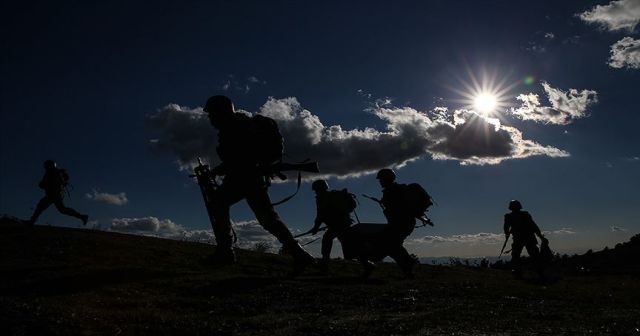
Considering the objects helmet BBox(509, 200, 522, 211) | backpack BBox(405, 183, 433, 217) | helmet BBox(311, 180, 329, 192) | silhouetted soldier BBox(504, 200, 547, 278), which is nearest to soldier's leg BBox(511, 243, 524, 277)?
silhouetted soldier BBox(504, 200, 547, 278)

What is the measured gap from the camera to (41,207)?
49.1ft

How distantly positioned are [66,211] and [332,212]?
Answer: 866 centimetres

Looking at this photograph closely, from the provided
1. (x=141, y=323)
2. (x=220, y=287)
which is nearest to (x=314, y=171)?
(x=220, y=287)

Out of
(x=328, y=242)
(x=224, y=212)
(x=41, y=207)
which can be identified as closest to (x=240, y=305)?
(x=224, y=212)

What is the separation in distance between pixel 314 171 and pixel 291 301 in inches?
132

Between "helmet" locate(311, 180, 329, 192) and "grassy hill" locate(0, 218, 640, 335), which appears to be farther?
"helmet" locate(311, 180, 329, 192)

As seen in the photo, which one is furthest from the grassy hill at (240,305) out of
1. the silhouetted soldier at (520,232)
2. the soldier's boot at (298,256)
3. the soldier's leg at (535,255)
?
the silhouetted soldier at (520,232)

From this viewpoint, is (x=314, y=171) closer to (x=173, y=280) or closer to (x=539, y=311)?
(x=173, y=280)

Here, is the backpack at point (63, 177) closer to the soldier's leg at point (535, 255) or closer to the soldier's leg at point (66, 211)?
the soldier's leg at point (66, 211)

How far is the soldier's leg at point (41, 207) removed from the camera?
47.5ft

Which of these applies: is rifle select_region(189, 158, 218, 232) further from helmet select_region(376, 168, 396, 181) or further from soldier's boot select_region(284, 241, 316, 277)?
helmet select_region(376, 168, 396, 181)

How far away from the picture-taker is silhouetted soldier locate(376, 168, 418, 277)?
10.5 metres

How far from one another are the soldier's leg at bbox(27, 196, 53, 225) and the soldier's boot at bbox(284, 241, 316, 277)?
9590mm

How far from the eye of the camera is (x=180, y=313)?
4.47m
